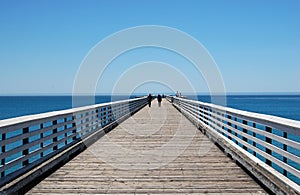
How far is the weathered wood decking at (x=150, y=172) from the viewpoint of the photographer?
5836mm

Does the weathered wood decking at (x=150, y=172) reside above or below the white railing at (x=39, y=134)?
below

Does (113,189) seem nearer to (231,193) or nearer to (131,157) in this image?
(231,193)

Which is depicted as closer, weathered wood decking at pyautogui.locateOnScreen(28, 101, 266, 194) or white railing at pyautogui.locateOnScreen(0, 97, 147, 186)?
white railing at pyautogui.locateOnScreen(0, 97, 147, 186)

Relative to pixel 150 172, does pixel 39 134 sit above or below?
above

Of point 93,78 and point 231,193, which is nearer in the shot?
point 231,193

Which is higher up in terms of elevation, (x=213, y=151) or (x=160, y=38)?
(x=160, y=38)

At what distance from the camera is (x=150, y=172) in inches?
277

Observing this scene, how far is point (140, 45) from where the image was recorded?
34719 millimetres

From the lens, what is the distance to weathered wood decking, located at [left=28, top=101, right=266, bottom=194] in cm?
584

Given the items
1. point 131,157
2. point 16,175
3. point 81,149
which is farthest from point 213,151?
point 16,175

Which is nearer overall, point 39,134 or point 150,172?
point 150,172

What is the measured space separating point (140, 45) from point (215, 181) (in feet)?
95.9

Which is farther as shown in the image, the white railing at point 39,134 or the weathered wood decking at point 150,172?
the weathered wood decking at point 150,172

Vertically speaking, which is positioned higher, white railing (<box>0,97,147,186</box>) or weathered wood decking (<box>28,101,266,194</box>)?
white railing (<box>0,97,147,186</box>)
